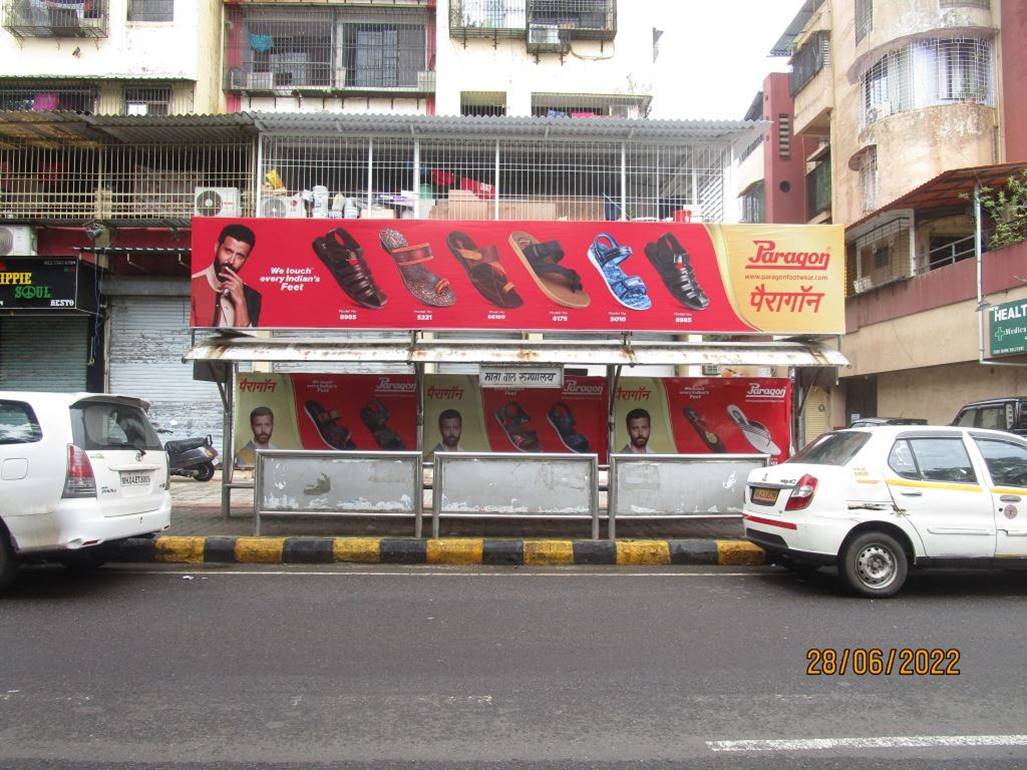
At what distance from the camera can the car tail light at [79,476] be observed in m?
6.11

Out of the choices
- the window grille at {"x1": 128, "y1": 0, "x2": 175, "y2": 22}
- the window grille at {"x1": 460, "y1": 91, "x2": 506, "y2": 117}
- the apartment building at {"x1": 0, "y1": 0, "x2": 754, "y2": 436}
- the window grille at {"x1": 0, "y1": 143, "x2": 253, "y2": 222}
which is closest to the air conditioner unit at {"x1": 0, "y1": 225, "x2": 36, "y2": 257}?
the apartment building at {"x1": 0, "y1": 0, "x2": 754, "y2": 436}

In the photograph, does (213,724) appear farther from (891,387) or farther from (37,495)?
(891,387)

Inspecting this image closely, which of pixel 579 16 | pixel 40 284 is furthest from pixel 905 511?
pixel 40 284

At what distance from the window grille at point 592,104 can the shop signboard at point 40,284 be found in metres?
10.5

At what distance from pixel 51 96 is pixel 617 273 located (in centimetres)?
1506

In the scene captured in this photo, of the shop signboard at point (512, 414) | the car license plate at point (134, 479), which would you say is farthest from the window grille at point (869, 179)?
the car license plate at point (134, 479)

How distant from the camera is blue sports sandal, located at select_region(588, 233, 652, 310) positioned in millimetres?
8961

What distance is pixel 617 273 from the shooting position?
897 centimetres

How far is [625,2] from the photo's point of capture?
56.9 ft

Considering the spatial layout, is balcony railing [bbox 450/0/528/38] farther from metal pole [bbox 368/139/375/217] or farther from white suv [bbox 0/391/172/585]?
white suv [bbox 0/391/172/585]

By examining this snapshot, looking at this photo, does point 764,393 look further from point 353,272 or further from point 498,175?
point 498,175

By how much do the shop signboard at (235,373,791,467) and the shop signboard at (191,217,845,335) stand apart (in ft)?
3.56

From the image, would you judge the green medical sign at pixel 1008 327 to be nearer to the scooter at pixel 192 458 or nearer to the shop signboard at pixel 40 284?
the scooter at pixel 192 458

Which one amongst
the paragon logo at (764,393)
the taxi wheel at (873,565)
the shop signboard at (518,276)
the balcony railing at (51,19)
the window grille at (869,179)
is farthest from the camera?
the window grille at (869,179)
